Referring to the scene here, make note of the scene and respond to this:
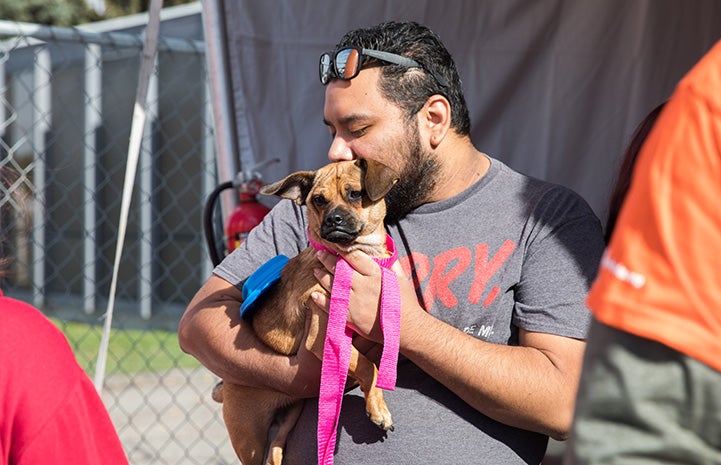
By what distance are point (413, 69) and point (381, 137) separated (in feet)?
0.74

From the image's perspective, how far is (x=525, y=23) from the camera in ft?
11.1

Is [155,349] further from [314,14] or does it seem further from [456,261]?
[456,261]

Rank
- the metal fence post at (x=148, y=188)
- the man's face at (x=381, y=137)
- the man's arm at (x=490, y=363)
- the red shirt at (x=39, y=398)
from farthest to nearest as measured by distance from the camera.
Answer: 1. the metal fence post at (x=148, y=188)
2. the man's face at (x=381, y=137)
3. the man's arm at (x=490, y=363)
4. the red shirt at (x=39, y=398)

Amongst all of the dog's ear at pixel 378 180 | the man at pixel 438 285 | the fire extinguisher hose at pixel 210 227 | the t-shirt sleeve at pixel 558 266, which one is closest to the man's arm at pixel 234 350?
the man at pixel 438 285

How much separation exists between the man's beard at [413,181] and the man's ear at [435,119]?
4cm

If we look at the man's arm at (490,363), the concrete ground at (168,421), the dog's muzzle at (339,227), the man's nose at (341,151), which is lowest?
the concrete ground at (168,421)

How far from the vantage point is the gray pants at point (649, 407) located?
2.89 ft

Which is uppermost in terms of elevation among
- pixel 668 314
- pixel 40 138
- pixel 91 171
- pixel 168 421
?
pixel 668 314

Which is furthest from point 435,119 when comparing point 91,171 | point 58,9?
point 58,9

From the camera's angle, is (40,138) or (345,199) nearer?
(345,199)

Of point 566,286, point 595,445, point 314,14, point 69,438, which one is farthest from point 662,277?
point 314,14

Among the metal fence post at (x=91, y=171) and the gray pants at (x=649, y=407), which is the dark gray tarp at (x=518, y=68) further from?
the metal fence post at (x=91, y=171)

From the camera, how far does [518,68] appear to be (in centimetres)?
341

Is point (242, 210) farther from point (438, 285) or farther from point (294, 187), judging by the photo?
point (438, 285)
